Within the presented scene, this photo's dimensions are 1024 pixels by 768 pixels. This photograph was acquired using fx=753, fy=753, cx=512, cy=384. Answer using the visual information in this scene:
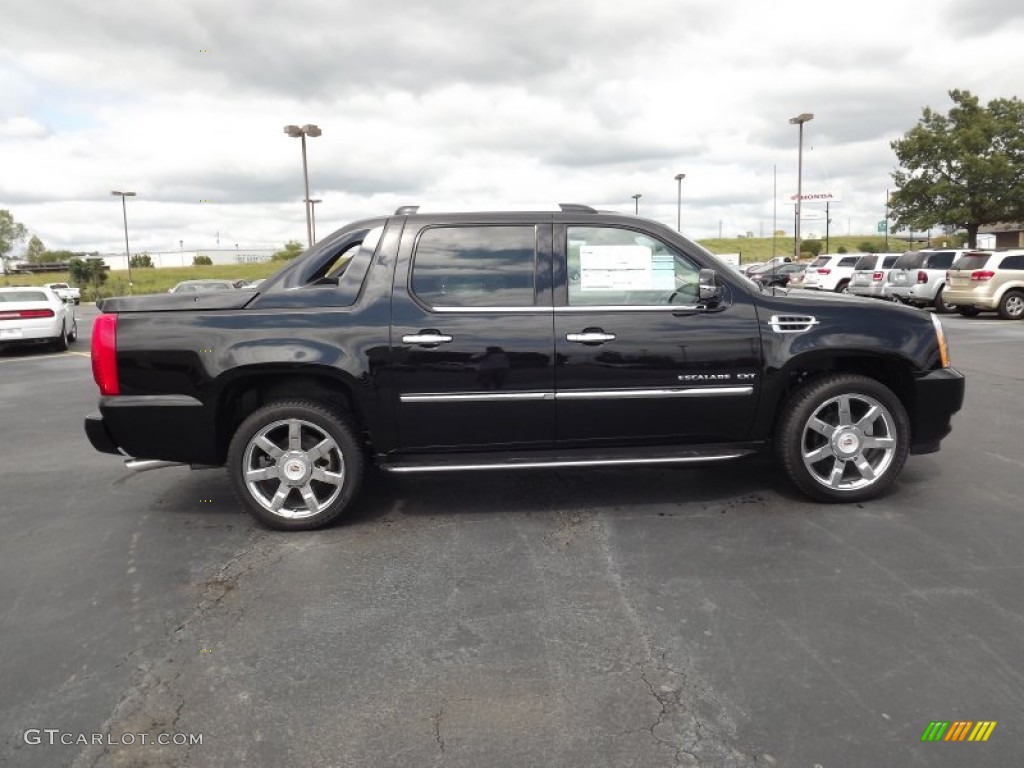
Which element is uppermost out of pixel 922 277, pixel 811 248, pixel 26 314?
pixel 811 248

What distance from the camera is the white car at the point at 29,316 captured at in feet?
50.0

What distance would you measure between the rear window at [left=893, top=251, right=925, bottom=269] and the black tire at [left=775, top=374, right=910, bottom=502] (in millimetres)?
18642

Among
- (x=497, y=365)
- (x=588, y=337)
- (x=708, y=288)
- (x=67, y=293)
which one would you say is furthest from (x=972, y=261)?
(x=67, y=293)

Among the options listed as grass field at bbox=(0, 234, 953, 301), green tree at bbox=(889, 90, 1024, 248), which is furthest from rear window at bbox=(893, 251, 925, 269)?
grass field at bbox=(0, 234, 953, 301)

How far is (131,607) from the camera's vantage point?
3.45 meters

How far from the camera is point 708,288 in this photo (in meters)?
4.25

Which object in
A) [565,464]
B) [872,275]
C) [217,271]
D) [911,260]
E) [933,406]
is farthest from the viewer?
[217,271]

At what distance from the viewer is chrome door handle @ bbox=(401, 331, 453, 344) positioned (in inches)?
166

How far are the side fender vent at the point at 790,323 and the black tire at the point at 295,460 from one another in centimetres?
254

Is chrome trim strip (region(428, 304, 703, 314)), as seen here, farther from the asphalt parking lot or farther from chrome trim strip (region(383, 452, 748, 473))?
the asphalt parking lot

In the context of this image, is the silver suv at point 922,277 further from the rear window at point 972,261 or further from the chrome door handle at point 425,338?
the chrome door handle at point 425,338

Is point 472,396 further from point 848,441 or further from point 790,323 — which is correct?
point 848,441

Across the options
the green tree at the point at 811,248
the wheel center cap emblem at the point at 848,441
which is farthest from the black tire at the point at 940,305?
the green tree at the point at 811,248

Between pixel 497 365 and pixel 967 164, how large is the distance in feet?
126
